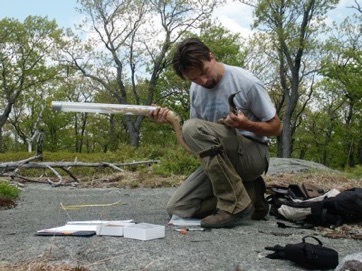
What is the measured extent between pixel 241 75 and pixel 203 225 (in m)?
1.19

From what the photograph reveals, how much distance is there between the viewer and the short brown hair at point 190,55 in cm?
358

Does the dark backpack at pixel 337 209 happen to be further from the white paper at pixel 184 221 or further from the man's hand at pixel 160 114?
the man's hand at pixel 160 114

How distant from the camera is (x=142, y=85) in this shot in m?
35.8

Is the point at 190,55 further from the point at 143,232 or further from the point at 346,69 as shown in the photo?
the point at 346,69

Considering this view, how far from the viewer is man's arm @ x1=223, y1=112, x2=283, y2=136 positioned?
11.7ft

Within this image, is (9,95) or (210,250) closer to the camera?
(210,250)

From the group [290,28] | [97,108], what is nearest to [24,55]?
[290,28]

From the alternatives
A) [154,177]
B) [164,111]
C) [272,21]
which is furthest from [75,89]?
[164,111]

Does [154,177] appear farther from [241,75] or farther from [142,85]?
[142,85]

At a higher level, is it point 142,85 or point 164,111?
point 142,85

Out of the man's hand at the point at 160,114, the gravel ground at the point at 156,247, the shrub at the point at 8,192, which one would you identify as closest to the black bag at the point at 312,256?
the gravel ground at the point at 156,247

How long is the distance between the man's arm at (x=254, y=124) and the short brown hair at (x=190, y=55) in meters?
0.45

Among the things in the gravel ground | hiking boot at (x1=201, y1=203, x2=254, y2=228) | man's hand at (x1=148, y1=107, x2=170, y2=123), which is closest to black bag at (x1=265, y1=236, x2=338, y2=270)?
the gravel ground

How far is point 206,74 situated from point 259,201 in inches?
48.3
